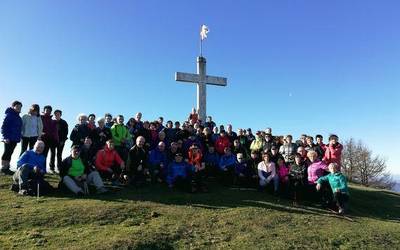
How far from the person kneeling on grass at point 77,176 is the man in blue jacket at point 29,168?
0.71 meters

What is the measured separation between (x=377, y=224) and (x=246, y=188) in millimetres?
5294

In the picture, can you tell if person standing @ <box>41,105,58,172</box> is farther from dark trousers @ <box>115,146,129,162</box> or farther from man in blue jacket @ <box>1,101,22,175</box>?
dark trousers @ <box>115,146,129,162</box>

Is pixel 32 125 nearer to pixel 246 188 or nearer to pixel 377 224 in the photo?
pixel 246 188

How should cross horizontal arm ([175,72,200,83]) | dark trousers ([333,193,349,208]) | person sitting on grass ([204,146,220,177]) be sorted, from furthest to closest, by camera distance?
cross horizontal arm ([175,72,200,83]) → person sitting on grass ([204,146,220,177]) → dark trousers ([333,193,349,208])

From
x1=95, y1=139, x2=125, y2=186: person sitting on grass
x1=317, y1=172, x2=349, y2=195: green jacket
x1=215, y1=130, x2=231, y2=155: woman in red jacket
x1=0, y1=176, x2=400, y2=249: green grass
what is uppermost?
x1=215, y1=130, x2=231, y2=155: woman in red jacket

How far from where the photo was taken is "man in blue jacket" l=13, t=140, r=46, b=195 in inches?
528

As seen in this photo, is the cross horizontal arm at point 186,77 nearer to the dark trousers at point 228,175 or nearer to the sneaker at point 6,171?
the dark trousers at point 228,175

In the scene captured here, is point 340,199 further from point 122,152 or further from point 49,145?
point 49,145

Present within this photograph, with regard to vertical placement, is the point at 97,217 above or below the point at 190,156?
below

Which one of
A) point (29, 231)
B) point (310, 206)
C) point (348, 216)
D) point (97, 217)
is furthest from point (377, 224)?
point (29, 231)

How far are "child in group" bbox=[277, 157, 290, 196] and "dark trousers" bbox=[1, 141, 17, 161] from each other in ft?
31.9

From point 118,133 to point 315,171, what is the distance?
7572mm

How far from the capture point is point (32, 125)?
1540 cm

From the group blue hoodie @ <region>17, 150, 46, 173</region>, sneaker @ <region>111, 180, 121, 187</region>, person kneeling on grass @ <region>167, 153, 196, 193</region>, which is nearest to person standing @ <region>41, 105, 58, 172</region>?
blue hoodie @ <region>17, 150, 46, 173</region>
